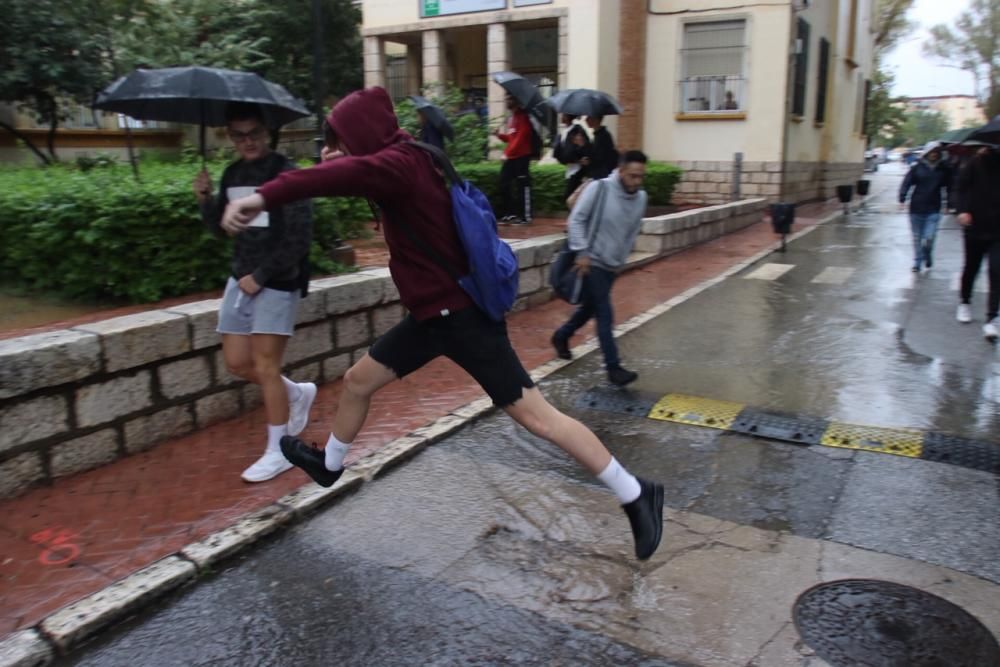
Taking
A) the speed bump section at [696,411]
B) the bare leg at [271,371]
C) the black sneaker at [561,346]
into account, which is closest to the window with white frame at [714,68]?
the black sneaker at [561,346]

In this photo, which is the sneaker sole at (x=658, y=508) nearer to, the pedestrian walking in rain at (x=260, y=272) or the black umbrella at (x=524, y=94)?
the pedestrian walking in rain at (x=260, y=272)

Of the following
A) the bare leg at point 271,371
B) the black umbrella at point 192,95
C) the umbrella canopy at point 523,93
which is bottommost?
the bare leg at point 271,371

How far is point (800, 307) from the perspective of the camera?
343 inches

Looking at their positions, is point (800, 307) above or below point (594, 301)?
below

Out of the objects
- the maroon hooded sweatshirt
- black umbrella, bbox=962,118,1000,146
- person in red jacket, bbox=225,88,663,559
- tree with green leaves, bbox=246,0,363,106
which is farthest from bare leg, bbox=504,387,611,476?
tree with green leaves, bbox=246,0,363,106

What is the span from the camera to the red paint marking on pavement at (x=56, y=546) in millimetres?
3512

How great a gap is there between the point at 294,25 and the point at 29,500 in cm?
2254

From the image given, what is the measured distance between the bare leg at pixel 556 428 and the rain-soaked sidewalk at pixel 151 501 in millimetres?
1502

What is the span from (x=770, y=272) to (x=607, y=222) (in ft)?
19.3

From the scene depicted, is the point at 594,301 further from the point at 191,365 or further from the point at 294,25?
the point at 294,25

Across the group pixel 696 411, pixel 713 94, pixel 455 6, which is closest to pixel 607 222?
pixel 696 411

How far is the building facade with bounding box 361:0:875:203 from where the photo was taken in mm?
16938

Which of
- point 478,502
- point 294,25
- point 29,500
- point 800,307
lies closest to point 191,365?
point 29,500

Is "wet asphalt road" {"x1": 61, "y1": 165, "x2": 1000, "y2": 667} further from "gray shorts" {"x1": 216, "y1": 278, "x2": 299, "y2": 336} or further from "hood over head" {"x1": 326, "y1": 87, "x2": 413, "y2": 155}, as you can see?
"hood over head" {"x1": 326, "y1": 87, "x2": 413, "y2": 155}
